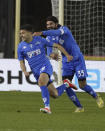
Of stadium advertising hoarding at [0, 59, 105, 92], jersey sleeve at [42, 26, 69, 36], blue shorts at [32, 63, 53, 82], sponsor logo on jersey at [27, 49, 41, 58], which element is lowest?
stadium advertising hoarding at [0, 59, 105, 92]

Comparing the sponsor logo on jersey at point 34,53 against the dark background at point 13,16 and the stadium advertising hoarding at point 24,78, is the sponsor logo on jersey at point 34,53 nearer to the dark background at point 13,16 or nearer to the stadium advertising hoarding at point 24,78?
the stadium advertising hoarding at point 24,78

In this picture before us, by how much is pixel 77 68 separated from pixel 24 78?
6176 mm

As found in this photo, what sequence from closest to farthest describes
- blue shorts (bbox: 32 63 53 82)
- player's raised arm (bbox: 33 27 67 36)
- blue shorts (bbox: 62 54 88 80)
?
1. player's raised arm (bbox: 33 27 67 36)
2. blue shorts (bbox: 32 63 53 82)
3. blue shorts (bbox: 62 54 88 80)

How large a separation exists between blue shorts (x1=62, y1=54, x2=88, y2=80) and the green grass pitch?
69cm

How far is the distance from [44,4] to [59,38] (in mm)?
8330

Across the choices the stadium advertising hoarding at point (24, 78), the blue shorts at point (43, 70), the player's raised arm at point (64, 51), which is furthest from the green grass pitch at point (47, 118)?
the stadium advertising hoarding at point (24, 78)

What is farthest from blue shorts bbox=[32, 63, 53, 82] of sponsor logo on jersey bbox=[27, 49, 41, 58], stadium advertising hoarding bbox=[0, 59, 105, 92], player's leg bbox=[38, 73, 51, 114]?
stadium advertising hoarding bbox=[0, 59, 105, 92]

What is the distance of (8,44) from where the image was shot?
19.0 m

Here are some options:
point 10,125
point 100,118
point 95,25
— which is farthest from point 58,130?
point 95,25

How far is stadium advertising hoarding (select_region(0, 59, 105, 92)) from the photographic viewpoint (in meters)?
17.2

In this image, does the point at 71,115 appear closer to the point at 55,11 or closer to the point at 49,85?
the point at 49,85

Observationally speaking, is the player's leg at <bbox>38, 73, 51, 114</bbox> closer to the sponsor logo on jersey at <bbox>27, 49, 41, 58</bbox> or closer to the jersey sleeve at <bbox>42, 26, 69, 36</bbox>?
the sponsor logo on jersey at <bbox>27, 49, 41, 58</bbox>

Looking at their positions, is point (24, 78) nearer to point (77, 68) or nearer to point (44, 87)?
point (77, 68)

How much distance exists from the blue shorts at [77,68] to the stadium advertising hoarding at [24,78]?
5888 mm
